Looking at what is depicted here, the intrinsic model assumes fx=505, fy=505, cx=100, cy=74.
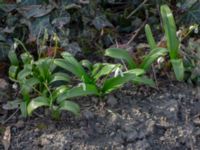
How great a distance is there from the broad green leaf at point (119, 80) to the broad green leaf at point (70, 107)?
8.8 inches

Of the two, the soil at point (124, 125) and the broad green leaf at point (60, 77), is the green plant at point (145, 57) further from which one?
the broad green leaf at point (60, 77)

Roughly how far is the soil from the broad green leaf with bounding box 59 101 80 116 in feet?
0.40

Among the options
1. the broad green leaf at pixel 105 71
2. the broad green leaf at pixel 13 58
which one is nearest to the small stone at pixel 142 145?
the broad green leaf at pixel 105 71

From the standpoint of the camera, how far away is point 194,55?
324cm

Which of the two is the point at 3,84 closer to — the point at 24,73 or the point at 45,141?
the point at 24,73

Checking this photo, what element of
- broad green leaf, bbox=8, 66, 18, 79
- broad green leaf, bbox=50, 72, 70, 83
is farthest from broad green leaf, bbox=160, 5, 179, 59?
broad green leaf, bbox=8, 66, 18, 79

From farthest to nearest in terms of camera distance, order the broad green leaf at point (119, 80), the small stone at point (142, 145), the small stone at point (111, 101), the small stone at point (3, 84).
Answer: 1. the small stone at point (3, 84)
2. the small stone at point (111, 101)
3. the broad green leaf at point (119, 80)
4. the small stone at point (142, 145)

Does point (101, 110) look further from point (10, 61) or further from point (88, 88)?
point (10, 61)

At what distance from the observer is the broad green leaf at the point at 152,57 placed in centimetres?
305

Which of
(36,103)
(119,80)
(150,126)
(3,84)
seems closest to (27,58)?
(3,84)

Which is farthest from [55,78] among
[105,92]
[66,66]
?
[105,92]

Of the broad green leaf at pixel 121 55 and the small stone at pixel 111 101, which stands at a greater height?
the broad green leaf at pixel 121 55

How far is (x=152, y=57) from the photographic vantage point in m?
3.05

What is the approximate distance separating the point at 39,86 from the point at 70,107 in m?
0.35
